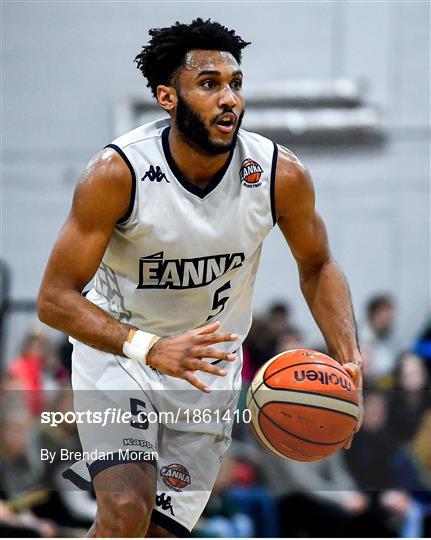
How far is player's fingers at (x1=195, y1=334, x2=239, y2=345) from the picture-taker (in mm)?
3850

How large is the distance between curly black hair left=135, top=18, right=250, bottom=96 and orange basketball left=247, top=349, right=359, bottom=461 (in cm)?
133

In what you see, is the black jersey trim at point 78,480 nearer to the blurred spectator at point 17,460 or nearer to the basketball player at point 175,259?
the basketball player at point 175,259

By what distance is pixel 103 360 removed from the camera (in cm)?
446

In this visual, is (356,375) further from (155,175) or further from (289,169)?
(155,175)

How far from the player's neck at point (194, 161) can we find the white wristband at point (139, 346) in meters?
0.77

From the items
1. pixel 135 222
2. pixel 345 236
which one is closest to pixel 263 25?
pixel 345 236

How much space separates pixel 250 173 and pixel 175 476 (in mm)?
1335

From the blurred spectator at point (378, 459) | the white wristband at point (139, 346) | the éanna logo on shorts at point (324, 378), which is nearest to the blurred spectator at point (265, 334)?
the blurred spectator at point (378, 459)

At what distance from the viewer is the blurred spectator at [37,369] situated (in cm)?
762

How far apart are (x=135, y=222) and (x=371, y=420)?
12.2 ft

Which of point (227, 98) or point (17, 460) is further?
point (17, 460)

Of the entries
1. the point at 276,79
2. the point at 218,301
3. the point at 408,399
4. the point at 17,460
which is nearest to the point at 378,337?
the point at 408,399

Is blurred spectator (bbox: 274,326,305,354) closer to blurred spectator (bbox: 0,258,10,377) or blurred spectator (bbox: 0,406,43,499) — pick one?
blurred spectator (bbox: 0,406,43,499)

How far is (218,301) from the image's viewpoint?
4.61 m
